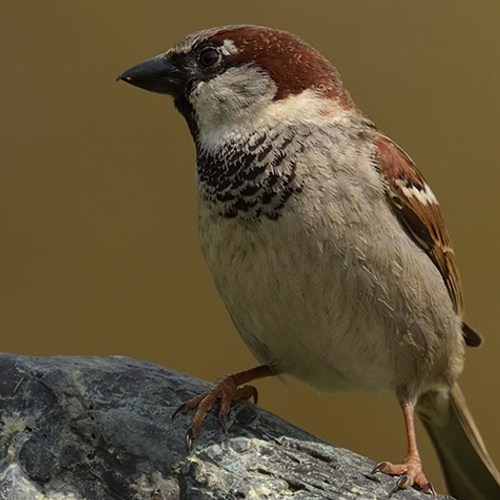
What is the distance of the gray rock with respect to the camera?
3.37 ft

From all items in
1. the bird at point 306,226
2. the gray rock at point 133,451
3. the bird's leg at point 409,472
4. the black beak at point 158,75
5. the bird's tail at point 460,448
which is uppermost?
the black beak at point 158,75

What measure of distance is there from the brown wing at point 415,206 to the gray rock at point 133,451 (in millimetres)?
349

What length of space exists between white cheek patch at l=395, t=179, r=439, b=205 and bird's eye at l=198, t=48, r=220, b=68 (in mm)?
324

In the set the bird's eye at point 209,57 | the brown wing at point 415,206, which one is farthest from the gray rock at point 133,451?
the bird's eye at point 209,57

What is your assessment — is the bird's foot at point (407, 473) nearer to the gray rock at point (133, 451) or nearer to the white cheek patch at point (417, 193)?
the gray rock at point (133, 451)

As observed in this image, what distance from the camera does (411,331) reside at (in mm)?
1203

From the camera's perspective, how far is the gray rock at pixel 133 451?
1026 millimetres

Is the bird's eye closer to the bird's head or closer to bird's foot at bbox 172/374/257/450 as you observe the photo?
the bird's head

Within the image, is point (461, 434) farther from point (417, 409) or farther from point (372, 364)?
point (372, 364)

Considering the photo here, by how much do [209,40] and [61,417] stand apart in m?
0.58

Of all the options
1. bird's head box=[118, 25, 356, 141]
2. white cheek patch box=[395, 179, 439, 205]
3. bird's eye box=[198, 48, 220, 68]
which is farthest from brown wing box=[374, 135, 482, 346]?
bird's eye box=[198, 48, 220, 68]

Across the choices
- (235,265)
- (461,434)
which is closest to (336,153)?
(235,265)

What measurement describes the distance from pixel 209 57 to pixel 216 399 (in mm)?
503

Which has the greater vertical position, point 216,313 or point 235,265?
point 235,265
